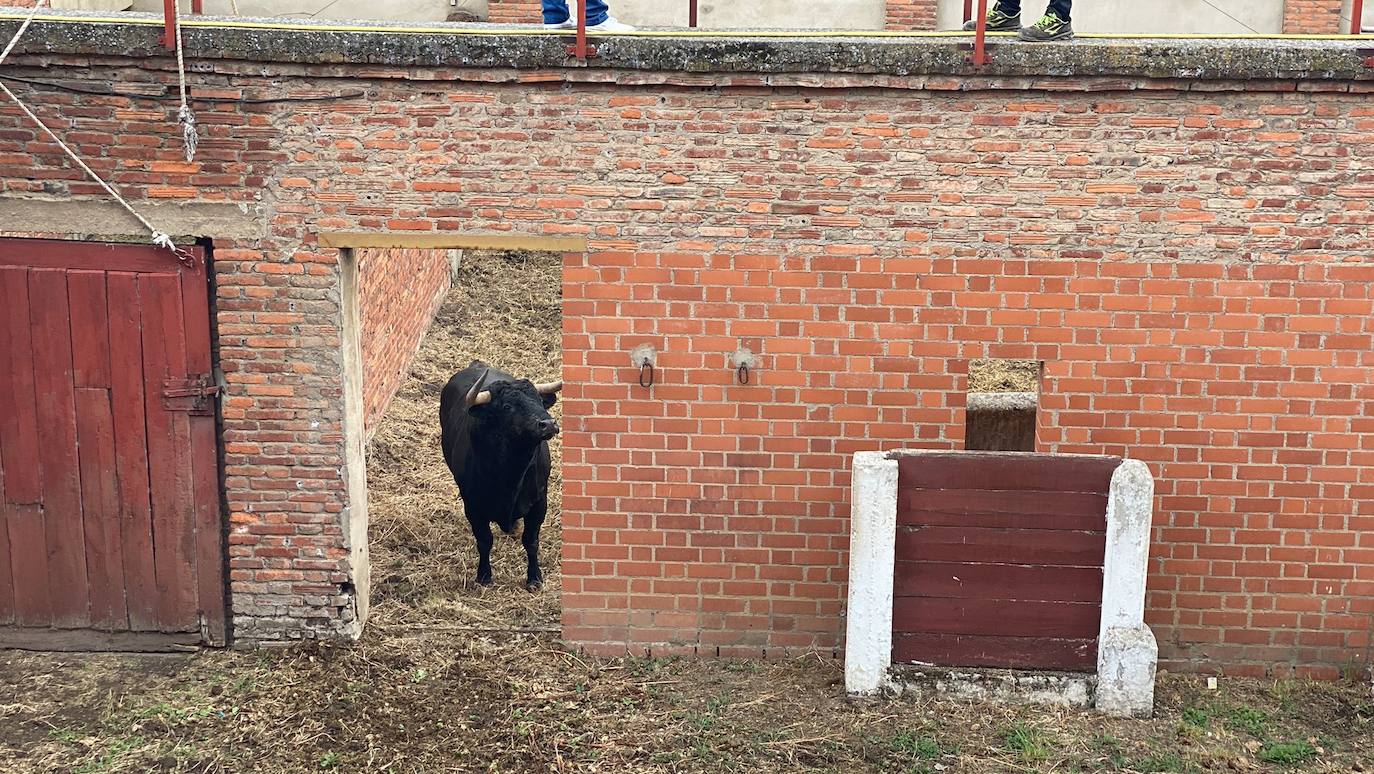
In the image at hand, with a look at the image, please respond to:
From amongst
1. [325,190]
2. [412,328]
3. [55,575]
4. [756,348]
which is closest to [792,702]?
[756,348]

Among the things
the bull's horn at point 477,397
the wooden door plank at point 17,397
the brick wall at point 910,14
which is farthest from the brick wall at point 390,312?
the brick wall at point 910,14

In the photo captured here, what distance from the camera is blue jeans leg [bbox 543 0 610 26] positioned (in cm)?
729

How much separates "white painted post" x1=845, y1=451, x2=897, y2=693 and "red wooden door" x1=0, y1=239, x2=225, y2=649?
3658mm

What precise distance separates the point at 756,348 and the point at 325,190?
99.6 inches

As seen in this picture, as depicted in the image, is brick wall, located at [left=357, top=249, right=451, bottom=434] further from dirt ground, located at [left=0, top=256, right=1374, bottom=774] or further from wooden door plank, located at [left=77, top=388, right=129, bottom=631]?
dirt ground, located at [left=0, top=256, right=1374, bottom=774]

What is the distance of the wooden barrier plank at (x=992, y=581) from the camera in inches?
272

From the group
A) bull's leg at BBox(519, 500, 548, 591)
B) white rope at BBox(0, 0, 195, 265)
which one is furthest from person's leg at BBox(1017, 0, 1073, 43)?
white rope at BBox(0, 0, 195, 265)

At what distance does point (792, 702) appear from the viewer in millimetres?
7070

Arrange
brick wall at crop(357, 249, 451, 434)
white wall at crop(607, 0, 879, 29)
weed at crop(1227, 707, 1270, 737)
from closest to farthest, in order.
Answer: weed at crop(1227, 707, 1270, 737), brick wall at crop(357, 249, 451, 434), white wall at crop(607, 0, 879, 29)

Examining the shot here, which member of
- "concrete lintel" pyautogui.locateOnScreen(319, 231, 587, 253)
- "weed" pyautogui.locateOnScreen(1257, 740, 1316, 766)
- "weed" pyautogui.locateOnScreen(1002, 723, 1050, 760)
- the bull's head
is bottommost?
"weed" pyautogui.locateOnScreen(1257, 740, 1316, 766)

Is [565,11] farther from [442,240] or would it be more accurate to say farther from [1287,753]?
[1287,753]

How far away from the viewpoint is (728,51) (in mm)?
6805

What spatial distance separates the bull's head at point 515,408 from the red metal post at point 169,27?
3.10 meters

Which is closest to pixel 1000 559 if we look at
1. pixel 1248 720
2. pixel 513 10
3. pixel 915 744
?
pixel 915 744
